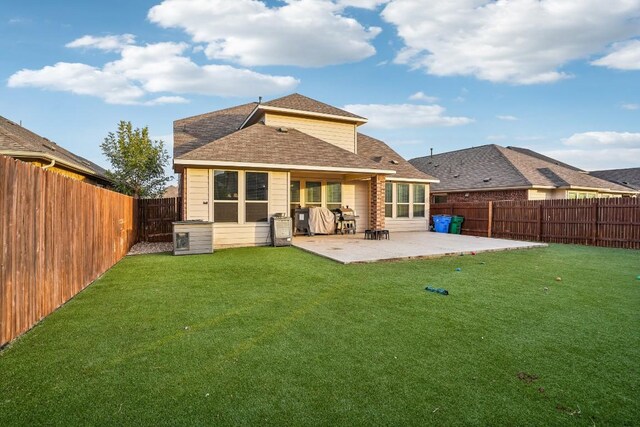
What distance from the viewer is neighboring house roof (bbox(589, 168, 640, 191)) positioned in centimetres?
2730

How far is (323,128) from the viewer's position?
49.3 ft

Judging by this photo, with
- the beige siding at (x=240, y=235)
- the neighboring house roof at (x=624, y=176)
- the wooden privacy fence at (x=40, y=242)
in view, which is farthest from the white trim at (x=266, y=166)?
the neighboring house roof at (x=624, y=176)

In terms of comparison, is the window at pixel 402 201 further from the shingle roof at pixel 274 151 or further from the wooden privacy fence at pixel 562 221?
the shingle roof at pixel 274 151

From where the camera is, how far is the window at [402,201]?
16.6 m

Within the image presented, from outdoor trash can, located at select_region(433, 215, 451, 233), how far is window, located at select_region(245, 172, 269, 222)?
31.4 feet

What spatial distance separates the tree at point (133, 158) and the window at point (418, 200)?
12.9 metres

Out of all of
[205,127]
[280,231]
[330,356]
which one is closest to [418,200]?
[280,231]

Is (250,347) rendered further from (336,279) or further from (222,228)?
(222,228)

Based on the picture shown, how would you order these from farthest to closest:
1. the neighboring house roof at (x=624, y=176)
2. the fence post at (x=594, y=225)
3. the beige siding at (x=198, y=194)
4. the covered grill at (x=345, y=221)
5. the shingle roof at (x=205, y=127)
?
the neighboring house roof at (x=624, y=176) → the shingle roof at (x=205, y=127) → the covered grill at (x=345, y=221) → the fence post at (x=594, y=225) → the beige siding at (x=198, y=194)

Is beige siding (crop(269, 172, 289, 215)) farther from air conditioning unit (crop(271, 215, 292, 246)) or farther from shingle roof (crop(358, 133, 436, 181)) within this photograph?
shingle roof (crop(358, 133, 436, 181))

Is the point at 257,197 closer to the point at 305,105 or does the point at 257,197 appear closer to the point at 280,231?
the point at 280,231

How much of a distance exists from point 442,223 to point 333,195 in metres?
5.94

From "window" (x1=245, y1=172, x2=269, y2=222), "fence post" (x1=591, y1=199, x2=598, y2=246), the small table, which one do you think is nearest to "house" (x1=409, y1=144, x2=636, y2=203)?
"fence post" (x1=591, y1=199, x2=598, y2=246)

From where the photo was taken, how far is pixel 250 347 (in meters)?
3.20
